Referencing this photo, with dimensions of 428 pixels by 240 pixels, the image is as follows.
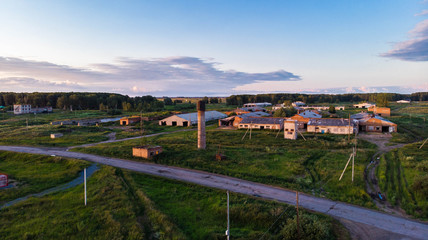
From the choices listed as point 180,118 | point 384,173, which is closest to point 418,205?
point 384,173

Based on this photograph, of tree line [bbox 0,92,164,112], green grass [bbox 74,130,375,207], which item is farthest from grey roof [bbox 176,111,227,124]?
tree line [bbox 0,92,164,112]

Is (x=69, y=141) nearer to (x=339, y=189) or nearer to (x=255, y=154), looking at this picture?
(x=255, y=154)

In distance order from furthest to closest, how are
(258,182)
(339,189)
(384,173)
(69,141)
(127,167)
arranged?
1. (69,141)
2. (127,167)
3. (384,173)
4. (258,182)
5. (339,189)

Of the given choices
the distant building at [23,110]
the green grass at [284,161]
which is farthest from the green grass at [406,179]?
the distant building at [23,110]

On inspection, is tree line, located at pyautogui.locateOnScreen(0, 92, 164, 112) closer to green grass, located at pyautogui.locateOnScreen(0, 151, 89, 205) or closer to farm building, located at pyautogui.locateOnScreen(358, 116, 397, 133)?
green grass, located at pyautogui.locateOnScreen(0, 151, 89, 205)

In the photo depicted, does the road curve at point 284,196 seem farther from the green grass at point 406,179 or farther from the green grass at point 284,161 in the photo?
the green grass at point 406,179
